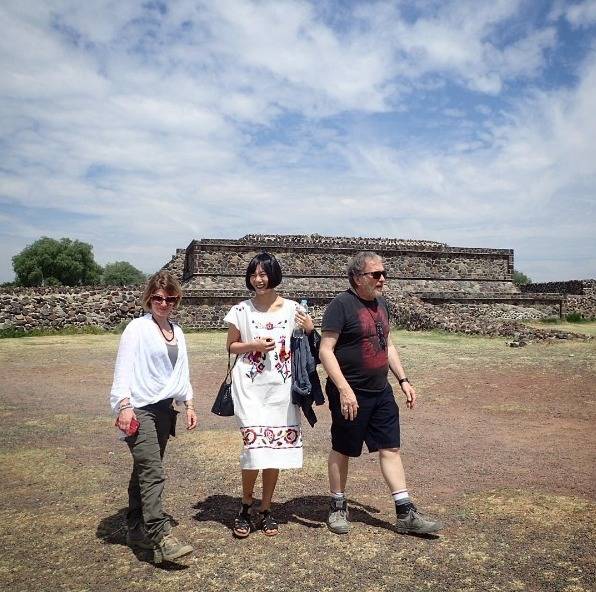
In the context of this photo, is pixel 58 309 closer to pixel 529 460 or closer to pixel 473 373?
pixel 473 373

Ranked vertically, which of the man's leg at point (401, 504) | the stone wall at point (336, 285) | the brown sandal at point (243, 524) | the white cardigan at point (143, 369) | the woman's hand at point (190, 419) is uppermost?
the stone wall at point (336, 285)

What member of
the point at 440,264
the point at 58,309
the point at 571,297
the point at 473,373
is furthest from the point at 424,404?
the point at 571,297

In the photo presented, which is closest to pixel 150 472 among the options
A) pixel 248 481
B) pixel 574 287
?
pixel 248 481

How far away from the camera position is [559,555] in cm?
318

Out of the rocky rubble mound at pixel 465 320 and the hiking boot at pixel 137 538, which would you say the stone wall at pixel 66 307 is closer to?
the rocky rubble mound at pixel 465 320

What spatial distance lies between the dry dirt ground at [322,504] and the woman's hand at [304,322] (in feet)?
4.44

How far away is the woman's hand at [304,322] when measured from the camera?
3.61m

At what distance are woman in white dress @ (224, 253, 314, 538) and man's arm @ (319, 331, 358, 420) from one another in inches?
6.1

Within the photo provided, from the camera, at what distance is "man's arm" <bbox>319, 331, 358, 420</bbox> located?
348 cm

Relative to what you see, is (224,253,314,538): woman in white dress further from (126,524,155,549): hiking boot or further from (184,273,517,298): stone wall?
(184,273,517,298): stone wall

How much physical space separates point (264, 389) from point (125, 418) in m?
0.91

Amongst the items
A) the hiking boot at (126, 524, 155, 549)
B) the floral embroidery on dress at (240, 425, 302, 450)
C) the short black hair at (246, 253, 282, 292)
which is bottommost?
the hiking boot at (126, 524, 155, 549)

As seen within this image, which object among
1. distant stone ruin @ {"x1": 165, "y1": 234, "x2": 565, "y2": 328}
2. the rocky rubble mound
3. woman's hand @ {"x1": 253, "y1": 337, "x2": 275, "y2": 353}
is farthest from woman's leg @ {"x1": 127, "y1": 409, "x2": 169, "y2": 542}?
distant stone ruin @ {"x1": 165, "y1": 234, "x2": 565, "y2": 328}

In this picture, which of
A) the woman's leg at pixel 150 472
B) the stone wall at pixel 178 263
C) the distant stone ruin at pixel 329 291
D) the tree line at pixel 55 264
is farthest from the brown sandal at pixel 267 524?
the tree line at pixel 55 264
